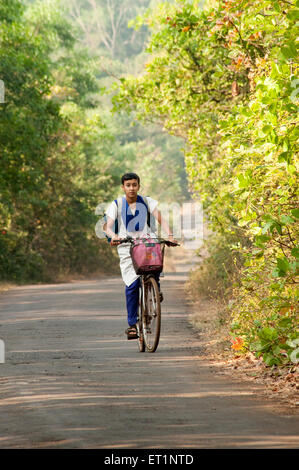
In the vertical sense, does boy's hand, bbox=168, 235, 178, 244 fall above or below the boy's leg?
above

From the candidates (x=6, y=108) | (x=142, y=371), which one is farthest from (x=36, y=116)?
(x=142, y=371)

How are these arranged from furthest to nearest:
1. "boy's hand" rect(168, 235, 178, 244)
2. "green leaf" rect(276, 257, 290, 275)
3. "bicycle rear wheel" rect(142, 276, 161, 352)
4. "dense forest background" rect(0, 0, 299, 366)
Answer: "boy's hand" rect(168, 235, 178, 244) → "bicycle rear wheel" rect(142, 276, 161, 352) → "dense forest background" rect(0, 0, 299, 366) → "green leaf" rect(276, 257, 290, 275)

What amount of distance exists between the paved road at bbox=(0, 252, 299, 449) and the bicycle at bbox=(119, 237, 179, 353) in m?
0.21

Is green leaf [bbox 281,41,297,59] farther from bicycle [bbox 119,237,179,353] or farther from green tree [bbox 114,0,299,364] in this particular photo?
bicycle [bbox 119,237,179,353]

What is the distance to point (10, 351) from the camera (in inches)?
414

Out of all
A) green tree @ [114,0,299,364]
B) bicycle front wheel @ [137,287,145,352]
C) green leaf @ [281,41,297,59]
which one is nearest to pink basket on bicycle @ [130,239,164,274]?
bicycle front wheel @ [137,287,145,352]

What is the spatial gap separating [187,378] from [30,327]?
203 inches

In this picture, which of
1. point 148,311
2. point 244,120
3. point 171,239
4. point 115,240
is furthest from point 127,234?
point 244,120

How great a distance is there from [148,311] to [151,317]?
125mm

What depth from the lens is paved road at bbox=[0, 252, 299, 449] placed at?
235 inches

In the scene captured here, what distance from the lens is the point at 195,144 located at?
18578 millimetres

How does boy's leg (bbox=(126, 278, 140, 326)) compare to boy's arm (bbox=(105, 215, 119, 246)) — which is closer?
boy's arm (bbox=(105, 215, 119, 246))

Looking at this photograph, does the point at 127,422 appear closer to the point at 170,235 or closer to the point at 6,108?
the point at 170,235
